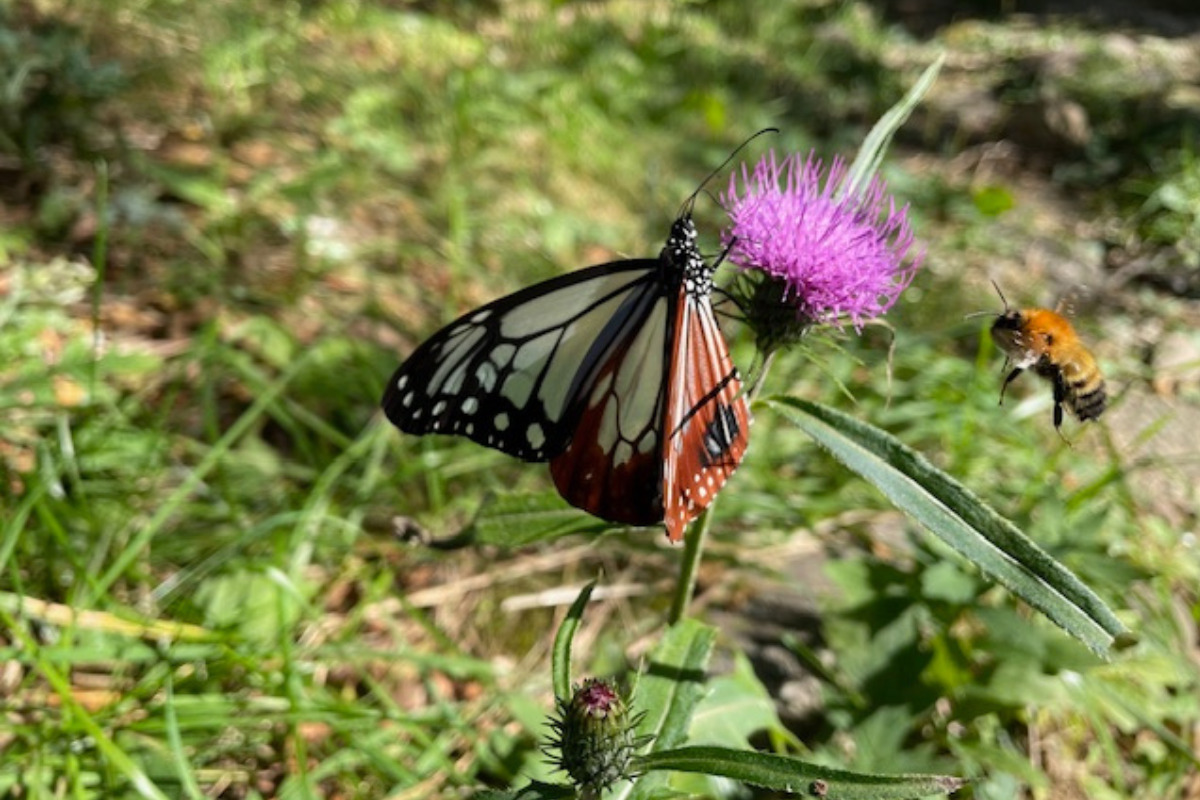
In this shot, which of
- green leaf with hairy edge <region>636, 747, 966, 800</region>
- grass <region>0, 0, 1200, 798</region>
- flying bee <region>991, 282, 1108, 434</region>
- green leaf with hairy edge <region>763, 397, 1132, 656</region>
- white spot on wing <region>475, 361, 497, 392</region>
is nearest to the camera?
A: green leaf with hairy edge <region>636, 747, 966, 800</region>

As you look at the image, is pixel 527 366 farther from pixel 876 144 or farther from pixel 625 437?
pixel 876 144

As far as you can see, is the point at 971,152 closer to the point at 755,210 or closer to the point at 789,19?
the point at 789,19

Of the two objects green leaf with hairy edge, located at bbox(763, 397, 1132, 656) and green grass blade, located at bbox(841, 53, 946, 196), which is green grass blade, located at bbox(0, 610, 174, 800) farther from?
green grass blade, located at bbox(841, 53, 946, 196)

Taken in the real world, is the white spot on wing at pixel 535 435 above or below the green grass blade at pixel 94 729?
→ above

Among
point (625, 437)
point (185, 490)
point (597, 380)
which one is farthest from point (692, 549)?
point (185, 490)

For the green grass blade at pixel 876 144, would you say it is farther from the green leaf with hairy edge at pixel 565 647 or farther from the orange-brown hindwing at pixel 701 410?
the green leaf with hairy edge at pixel 565 647

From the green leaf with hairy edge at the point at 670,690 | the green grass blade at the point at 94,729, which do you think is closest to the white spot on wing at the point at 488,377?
the green leaf with hairy edge at the point at 670,690

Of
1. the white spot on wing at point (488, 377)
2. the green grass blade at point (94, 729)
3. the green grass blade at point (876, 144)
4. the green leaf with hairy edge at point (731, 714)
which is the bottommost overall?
the green grass blade at point (94, 729)

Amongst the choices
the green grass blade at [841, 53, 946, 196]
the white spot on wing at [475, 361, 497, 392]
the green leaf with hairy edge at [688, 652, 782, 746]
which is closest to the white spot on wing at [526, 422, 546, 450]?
the white spot on wing at [475, 361, 497, 392]
